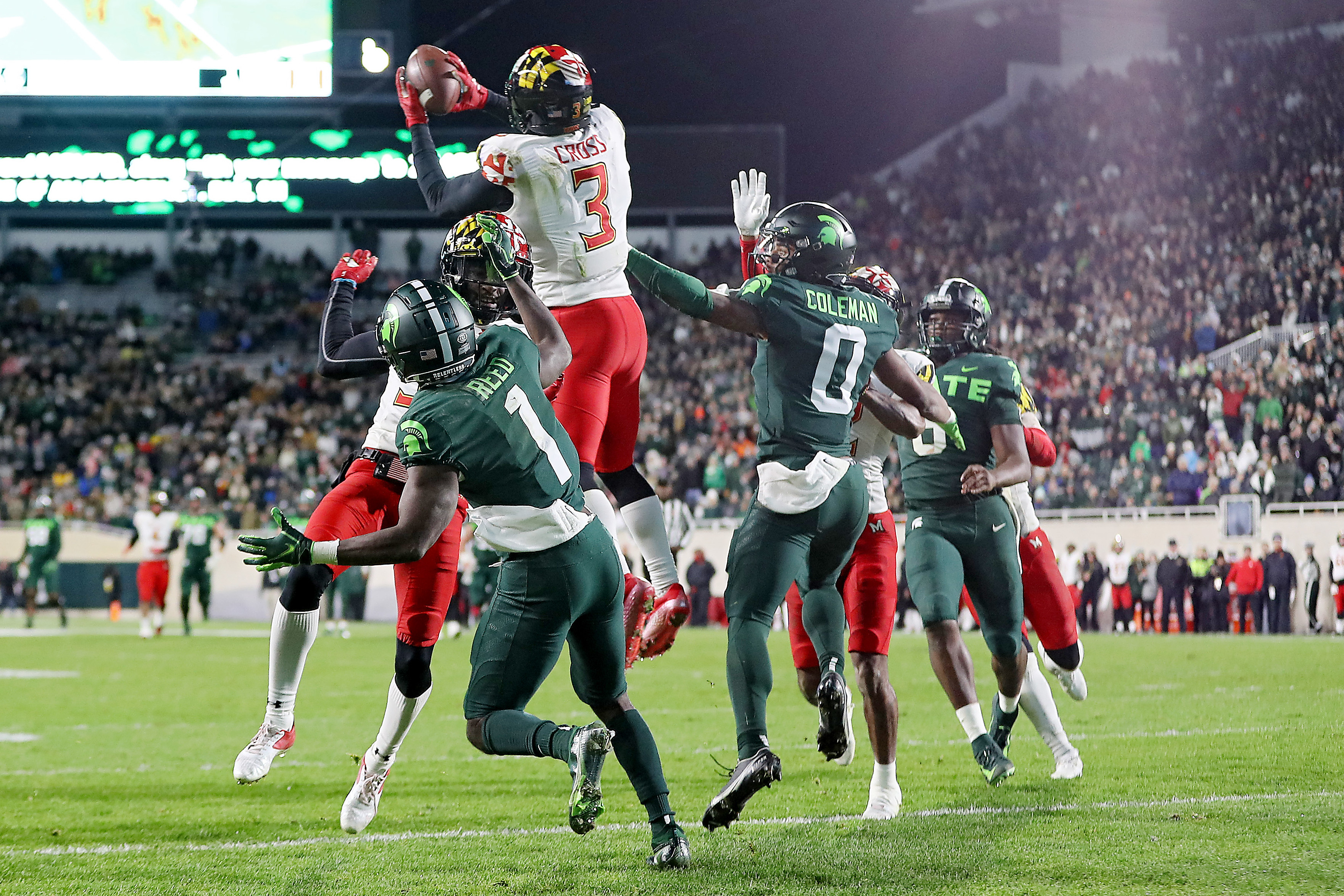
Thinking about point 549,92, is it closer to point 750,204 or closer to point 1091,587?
point 750,204

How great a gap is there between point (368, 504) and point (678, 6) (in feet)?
92.5

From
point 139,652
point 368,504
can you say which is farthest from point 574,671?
point 139,652

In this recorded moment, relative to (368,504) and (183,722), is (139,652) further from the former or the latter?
(368,504)

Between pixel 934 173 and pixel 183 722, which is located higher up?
pixel 934 173

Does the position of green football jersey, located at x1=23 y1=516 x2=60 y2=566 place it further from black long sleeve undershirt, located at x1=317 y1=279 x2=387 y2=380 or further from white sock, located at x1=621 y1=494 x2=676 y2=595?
white sock, located at x1=621 y1=494 x2=676 y2=595

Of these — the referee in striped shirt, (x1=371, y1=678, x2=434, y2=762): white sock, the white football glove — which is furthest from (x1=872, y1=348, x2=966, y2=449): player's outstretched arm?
the referee in striped shirt

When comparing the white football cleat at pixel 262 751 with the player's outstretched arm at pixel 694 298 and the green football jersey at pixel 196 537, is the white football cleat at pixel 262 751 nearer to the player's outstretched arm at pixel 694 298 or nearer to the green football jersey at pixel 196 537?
the player's outstretched arm at pixel 694 298

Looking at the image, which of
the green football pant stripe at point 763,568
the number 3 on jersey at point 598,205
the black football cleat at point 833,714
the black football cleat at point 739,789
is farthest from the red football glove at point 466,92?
the black football cleat at point 739,789

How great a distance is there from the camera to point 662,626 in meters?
6.40

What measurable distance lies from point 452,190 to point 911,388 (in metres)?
2.27

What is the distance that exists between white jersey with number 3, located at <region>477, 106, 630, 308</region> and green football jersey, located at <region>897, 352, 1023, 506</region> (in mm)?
2200

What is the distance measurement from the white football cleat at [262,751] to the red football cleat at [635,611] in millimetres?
1579

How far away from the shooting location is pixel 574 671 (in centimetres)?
534

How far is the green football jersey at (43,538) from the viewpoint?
2288 cm
